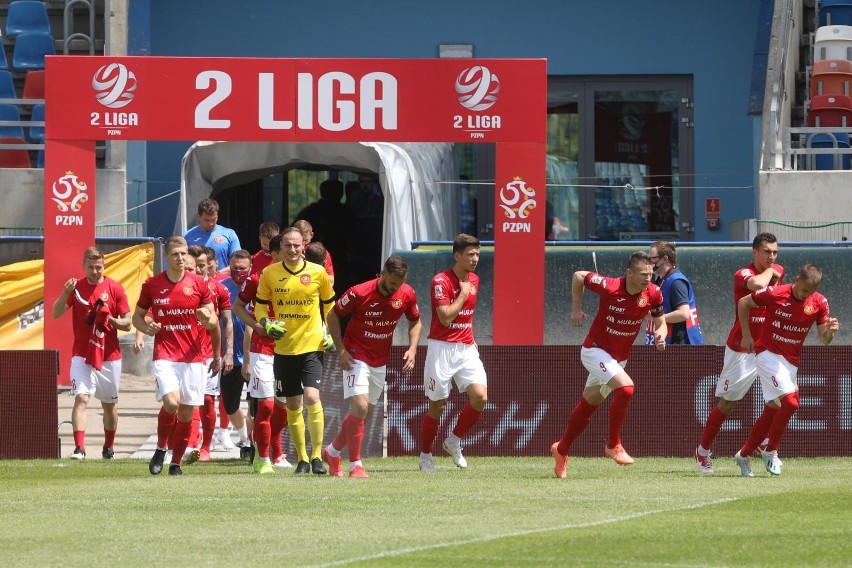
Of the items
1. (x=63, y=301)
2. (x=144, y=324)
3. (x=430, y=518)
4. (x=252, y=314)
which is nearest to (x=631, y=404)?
(x=252, y=314)

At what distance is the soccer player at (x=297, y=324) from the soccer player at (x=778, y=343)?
353 centimetres

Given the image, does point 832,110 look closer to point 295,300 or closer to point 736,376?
point 736,376

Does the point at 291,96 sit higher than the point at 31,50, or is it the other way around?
the point at 31,50

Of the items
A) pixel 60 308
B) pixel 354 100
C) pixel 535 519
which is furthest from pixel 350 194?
pixel 535 519

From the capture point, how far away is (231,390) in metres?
14.3

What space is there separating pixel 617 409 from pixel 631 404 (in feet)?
6.41

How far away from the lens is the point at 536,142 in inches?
666

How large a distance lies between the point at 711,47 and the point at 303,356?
1621 centimetres

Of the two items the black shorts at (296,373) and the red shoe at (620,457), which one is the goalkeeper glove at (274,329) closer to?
the black shorts at (296,373)

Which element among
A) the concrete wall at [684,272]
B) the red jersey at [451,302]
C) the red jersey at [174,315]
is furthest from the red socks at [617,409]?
the concrete wall at [684,272]

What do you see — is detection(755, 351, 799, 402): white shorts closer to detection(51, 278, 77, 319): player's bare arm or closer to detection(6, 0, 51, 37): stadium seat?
detection(51, 278, 77, 319): player's bare arm

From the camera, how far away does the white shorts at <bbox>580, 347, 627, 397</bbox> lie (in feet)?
39.9

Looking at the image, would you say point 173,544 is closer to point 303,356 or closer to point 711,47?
point 303,356

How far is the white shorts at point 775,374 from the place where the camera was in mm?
12188
